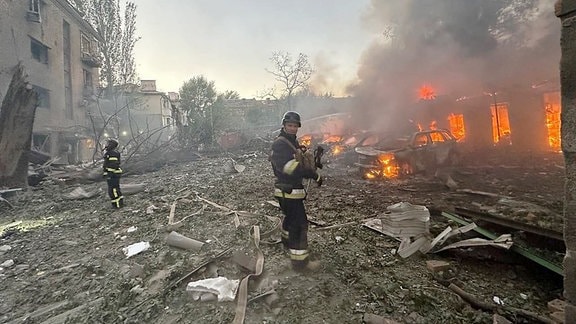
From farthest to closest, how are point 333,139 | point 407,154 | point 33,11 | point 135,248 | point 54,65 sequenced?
point 54,65 < point 333,139 < point 33,11 < point 407,154 < point 135,248

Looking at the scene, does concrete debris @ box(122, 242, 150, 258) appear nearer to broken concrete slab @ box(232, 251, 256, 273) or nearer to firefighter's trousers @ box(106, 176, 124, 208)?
broken concrete slab @ box(232, 251, 256, 273)

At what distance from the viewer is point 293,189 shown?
10.6 feet

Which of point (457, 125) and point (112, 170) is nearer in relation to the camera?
point (112, 170)

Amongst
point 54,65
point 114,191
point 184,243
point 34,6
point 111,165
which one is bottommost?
point 184,243

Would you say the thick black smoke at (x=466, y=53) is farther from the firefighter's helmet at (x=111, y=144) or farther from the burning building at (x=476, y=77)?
the firefighter's helmet at (x=111, y=144)

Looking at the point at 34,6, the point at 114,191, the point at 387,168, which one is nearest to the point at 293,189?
the point at 114,191

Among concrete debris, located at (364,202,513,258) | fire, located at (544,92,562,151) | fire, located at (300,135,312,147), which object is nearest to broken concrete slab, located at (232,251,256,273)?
concrete debris, located at (364,202,513,258)

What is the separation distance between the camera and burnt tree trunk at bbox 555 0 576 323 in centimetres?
165

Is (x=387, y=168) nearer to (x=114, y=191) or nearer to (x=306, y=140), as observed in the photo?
(x=114, y=191)

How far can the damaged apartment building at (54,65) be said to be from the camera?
1490cm

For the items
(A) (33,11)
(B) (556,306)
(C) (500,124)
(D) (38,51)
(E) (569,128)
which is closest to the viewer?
(E) (569,128)

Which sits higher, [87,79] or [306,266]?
[87,79]

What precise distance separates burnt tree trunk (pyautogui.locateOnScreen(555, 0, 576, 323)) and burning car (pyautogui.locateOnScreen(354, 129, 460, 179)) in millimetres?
6862

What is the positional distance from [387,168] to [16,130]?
10.9 m
